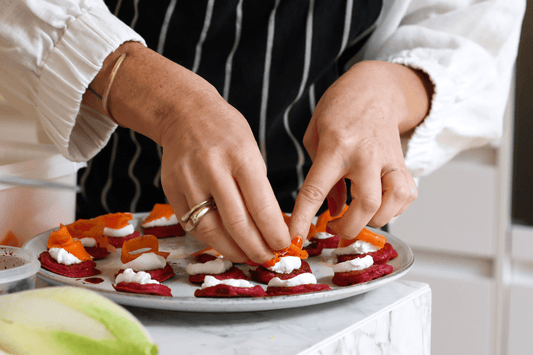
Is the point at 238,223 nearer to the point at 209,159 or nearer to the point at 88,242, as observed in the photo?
the point at 209,159

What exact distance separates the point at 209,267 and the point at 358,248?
0.17m

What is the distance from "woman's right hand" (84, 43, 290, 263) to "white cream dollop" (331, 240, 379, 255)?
0.13 metres

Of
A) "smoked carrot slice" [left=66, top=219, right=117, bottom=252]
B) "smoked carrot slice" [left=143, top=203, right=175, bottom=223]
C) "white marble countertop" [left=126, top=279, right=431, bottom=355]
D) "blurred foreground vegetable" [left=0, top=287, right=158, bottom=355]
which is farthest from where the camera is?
"smoked carrot slice" [left=143, top=203, right=175, bottom=223]

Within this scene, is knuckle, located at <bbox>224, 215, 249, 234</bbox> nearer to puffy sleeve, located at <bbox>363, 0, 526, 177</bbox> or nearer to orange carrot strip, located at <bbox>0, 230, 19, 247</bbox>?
orange carrot strip, located at <bbox>0, 230, 19, 247</bbox>

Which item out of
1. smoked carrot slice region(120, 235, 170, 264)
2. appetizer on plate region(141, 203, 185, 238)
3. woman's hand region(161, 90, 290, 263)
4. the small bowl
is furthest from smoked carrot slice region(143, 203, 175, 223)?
the small bowl

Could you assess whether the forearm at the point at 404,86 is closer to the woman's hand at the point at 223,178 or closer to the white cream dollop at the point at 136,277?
the woman's hand at the point at 223,178

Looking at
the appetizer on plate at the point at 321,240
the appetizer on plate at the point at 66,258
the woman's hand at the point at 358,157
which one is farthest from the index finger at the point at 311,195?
the appetizer on plate at the point at 66,258

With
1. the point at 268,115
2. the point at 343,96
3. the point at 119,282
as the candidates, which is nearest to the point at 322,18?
the point at 268,115

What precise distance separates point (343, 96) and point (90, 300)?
389 mm

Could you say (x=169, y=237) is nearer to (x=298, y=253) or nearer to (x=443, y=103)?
(x=298, y=253)

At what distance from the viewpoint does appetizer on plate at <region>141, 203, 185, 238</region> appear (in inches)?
26.5

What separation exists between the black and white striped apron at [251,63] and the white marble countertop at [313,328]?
0.40 m

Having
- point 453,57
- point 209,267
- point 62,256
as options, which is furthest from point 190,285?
point 453,57

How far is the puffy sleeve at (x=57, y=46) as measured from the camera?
536 mm
